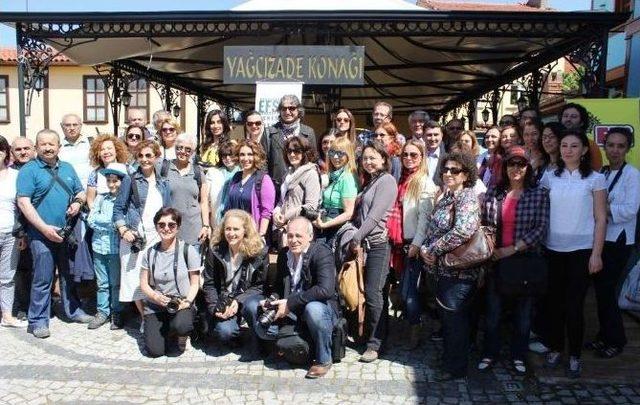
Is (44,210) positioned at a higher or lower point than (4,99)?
lower

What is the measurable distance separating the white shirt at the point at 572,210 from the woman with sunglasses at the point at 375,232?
3.72 feet

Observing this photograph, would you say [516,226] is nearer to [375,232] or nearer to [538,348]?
[375,232]

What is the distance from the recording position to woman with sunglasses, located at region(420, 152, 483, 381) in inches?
144

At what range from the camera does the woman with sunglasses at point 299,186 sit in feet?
14.2

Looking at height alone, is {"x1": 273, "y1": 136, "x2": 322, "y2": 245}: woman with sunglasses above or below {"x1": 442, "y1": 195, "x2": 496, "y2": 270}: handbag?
above

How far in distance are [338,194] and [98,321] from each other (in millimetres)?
2572

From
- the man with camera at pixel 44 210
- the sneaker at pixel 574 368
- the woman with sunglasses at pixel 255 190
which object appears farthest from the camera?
the man with camera at pixel 44 210

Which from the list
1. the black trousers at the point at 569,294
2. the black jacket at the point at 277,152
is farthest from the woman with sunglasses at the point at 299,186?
the black trousers at the point at 569,294

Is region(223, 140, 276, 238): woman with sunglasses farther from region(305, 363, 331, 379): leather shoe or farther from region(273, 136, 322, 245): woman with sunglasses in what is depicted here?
region(305, 363, 331, 379): leather shoe

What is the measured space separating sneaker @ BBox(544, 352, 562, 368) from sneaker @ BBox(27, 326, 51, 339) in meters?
4.11

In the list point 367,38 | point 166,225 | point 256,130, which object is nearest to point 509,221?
point 256,130

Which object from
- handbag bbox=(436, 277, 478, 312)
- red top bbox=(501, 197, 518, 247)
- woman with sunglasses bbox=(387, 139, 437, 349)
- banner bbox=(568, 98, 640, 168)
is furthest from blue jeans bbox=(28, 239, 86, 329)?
banner bbox=(568, 98, 640, 168)

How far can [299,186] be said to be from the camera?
434 centimetres

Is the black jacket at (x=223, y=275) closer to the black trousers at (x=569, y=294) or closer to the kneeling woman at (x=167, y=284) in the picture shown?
the kneeling woman at (x=167, y=284)
